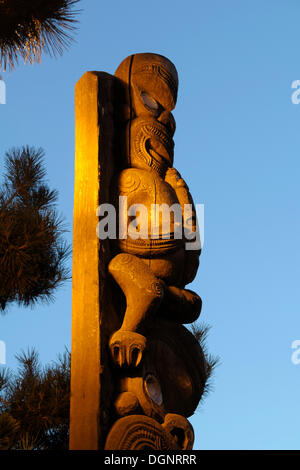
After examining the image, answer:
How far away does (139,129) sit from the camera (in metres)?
5.51

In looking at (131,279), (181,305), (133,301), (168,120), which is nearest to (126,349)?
(133,301)

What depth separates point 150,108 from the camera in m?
5.69

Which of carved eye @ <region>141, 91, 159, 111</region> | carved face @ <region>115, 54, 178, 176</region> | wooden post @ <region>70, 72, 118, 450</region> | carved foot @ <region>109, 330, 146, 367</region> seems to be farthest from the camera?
carved eye @ <region>141, 91, 159, 111</region>

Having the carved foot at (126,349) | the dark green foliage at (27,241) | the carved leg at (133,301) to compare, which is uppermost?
the dark green foliage at (27,241)

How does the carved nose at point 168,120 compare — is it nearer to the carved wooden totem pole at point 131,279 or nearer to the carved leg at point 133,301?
the carved wooden totem pole at point 131,279

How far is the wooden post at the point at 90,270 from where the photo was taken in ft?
14.8

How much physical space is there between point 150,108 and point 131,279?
141 centimetres

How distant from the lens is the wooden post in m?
4.51

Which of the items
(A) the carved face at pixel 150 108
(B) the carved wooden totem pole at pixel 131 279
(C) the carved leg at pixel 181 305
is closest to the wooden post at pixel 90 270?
(B) the carved wooden totem pole at pixel 131 279

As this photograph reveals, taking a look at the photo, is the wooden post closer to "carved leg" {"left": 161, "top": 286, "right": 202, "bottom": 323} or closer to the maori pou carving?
the maori pou carving

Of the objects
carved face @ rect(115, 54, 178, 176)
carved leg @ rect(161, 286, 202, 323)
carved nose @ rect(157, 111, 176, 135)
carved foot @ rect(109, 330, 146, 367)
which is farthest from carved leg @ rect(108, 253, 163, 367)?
carved nose @ rect(157, 111, 176, 135)

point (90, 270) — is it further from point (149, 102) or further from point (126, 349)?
point (149, 102)

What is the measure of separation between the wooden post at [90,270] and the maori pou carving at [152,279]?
0.10m

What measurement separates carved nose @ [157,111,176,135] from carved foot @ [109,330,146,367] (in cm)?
169
